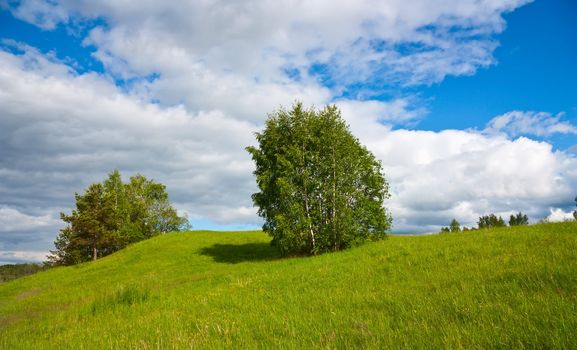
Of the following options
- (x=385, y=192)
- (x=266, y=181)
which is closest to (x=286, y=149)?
(x=266, y=181)

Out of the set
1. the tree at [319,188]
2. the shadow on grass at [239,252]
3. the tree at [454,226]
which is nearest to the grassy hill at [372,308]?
the tree at [319,188]

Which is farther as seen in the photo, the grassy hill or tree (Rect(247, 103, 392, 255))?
tree (Rect(247, 103, 392, 255))

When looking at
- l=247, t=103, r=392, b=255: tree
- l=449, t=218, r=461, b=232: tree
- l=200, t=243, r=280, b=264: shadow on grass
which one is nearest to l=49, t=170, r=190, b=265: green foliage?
l=200, t=243, r=280, b=264: shadow on grass

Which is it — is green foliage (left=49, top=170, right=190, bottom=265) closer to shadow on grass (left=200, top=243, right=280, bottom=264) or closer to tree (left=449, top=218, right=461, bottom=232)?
shadow on grass (left=200, top=243, right=280, bottom=264)

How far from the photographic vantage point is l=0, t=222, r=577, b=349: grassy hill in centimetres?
641

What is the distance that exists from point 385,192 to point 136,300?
2229 cm

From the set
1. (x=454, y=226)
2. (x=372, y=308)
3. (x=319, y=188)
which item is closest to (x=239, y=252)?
(x=319, y=188)

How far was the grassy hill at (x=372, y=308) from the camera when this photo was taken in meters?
6.41

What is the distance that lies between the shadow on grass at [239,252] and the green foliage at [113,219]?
87.2ft

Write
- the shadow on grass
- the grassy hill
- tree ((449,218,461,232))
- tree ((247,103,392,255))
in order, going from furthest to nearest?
tree ((449,218,461,232)), the shadow on grass, tree ((247,103,392,255)), the grassy hill

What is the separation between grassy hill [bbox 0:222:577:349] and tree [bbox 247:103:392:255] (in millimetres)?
8623

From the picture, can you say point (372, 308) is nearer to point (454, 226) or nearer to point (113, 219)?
point (113, 219)

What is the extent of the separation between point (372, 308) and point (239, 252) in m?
33.3

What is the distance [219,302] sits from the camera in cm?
1341
